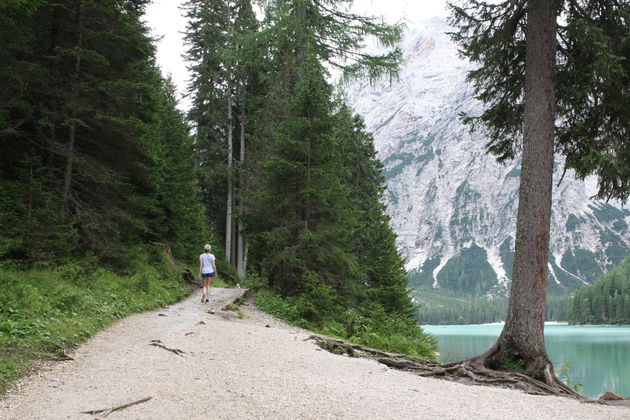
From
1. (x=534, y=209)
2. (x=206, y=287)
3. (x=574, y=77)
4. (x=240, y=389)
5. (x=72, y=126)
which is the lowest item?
(x=240, y=389)

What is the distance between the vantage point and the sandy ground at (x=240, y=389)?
405 cm

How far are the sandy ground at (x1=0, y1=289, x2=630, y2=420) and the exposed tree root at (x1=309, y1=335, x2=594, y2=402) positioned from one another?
83cm

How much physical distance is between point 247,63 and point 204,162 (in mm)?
13208

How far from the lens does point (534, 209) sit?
330 inches

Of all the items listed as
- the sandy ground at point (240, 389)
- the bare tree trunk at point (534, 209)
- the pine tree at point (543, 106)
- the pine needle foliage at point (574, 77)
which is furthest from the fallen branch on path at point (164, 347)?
the pine needle foliage at point (574, 77)

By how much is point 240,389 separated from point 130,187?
11.0 meters

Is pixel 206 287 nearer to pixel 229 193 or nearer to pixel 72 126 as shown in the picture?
pixel 72 126

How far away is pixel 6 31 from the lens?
9.73 meters

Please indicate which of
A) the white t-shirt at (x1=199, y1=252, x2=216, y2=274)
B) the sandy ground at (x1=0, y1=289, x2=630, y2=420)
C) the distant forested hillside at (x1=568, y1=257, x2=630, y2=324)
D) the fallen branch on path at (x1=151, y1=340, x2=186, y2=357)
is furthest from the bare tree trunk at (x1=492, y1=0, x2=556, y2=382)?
the distant forested hillside at (x1=568, y1=257, x2=630, y2=324)

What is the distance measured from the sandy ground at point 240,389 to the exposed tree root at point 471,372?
833 millimetres

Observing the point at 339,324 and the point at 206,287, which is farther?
the point at 206,287

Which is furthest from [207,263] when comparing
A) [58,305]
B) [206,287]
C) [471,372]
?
[471,372]

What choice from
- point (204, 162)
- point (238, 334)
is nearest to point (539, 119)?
point (238, 334)

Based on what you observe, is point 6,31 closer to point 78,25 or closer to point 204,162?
point 78,25
